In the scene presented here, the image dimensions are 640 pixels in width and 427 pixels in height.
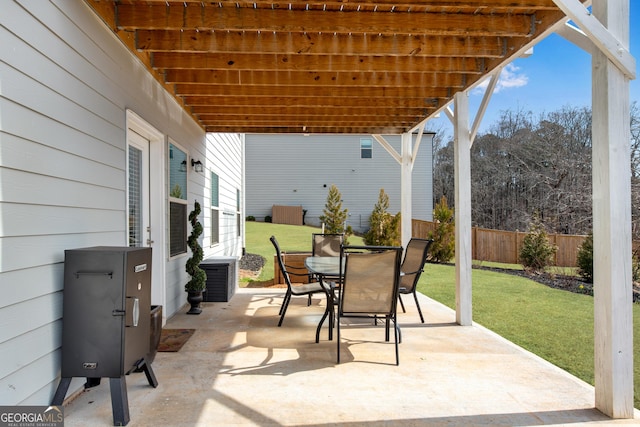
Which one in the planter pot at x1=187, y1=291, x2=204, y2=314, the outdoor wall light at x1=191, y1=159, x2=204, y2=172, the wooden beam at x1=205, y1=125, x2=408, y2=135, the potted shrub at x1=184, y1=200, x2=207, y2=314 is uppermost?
the wooden beam at x1=205, y1=125, x2=408, y2=135

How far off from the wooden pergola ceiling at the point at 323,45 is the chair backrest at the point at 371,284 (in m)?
1.85

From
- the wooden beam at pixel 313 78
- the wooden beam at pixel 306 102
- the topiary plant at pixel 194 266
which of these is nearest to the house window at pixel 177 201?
the topiary plant at pixel 194 266

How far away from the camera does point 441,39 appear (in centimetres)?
403

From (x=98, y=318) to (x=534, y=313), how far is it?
5832 mm

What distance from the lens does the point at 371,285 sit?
3770 mm

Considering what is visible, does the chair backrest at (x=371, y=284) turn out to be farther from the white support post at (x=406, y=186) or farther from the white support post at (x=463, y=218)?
the white support post at (x=406, y=186)

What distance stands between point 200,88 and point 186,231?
6.11 feet

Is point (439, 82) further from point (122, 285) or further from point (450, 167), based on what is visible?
point (450, 167)

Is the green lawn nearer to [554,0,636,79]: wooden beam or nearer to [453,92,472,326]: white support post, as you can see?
[453,92,472,326]: white support post

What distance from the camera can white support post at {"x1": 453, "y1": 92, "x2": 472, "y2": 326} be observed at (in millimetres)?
4957

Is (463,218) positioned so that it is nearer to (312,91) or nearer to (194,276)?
(312,91)

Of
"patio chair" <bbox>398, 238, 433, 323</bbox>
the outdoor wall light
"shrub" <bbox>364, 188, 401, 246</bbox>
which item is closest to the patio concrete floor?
"patio chair" <bbox>398, 238, 433, 323</bbox>

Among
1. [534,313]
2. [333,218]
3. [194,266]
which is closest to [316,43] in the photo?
[194,266]

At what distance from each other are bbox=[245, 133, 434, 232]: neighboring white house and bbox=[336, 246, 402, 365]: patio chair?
16.7 meters
